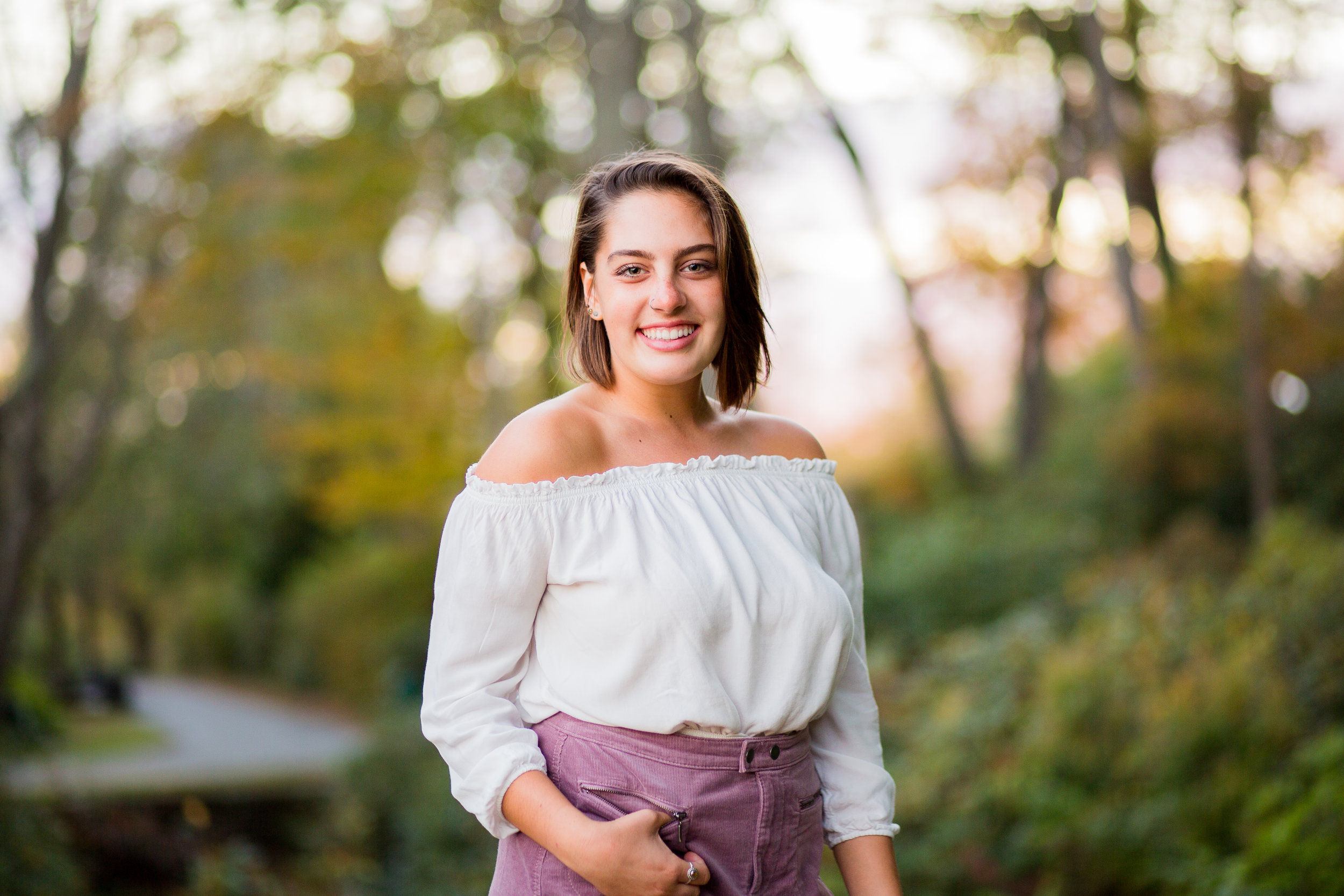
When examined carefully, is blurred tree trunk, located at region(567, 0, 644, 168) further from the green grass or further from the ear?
the green grass

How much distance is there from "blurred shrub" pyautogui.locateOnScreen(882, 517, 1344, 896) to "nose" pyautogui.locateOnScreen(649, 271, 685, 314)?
299 centimetres

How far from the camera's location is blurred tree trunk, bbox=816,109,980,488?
11945 millimetres

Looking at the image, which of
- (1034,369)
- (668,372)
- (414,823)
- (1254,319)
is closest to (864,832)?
(668,372)

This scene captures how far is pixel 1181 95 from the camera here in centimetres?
810

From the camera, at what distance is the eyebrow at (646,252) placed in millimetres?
1608

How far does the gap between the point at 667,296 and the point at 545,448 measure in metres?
0.27

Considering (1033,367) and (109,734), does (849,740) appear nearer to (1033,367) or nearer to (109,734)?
(1033,367)

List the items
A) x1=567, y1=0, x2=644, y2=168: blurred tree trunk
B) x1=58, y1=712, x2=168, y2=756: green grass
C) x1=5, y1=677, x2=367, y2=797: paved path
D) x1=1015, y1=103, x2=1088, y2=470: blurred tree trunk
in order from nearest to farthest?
x1=567, y1=0, x2=644, y2=168: blurred tree trunk < x1=5, y1=677, x2=367, y2=797: paved path < x1=58, y1=712, x2=168, y2=756: green grass < x1=1015, y1=103, x2=1088, y2=470: blurred tree trunk

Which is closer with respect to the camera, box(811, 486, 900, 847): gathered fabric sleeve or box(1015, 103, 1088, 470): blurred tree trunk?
box(811, 486, 900, 847): gathered fabric sleeve

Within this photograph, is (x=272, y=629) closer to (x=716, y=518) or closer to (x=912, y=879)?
(x=912, y=879)

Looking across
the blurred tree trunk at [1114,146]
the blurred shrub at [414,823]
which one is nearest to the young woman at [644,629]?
the blurred shrub at [414,823]

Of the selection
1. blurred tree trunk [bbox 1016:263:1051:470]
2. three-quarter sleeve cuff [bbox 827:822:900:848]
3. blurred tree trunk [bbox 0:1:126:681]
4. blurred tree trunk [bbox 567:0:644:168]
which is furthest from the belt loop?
blurred tree trunk [bbox 1016:263:1051:470]

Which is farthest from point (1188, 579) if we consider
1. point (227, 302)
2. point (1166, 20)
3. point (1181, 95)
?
point (227, 302)

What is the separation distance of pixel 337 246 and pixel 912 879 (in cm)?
677
